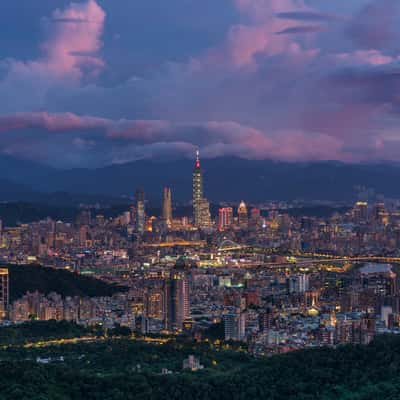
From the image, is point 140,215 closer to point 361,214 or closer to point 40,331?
point 361,214

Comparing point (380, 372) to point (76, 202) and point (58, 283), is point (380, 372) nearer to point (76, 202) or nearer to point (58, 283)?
point (58, 283)

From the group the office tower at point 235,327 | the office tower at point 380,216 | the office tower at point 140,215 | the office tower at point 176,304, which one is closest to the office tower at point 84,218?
the office tower at point 140,215

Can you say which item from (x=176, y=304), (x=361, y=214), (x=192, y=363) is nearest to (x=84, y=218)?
(x=361, y=214)

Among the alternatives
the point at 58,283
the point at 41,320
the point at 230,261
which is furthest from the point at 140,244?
the point at 41,320

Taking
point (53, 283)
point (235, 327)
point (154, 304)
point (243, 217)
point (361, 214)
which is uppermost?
point (361, 214)

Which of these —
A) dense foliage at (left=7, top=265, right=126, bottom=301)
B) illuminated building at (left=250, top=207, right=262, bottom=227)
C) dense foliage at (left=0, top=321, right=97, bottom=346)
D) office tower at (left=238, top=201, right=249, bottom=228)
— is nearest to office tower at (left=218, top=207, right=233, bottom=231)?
office tower at (left=238, top=201, right=249, bottom=228)

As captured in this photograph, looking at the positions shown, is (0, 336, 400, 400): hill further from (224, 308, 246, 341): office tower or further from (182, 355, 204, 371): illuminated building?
(224, 308, 246, 341): office tower
